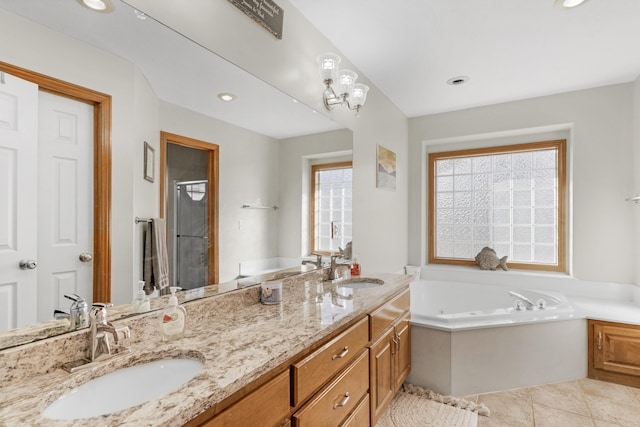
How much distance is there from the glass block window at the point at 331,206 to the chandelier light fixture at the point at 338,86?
1.45 feet

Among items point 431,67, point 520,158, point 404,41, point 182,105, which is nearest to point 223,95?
point 182,105

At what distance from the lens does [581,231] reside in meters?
3.16

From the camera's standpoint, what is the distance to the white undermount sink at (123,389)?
78 centimetres

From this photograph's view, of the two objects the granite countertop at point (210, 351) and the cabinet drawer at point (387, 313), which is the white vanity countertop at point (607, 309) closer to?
the cabinet drawer at point (387, 313)

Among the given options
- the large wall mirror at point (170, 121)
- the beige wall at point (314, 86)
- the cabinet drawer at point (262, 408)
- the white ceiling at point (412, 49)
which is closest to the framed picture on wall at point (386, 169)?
the beige wall at point (314, 86)

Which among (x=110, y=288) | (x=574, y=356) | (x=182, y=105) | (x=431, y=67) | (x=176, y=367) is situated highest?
(x=431, y=67)

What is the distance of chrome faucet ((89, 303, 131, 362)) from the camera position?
963 millimetres

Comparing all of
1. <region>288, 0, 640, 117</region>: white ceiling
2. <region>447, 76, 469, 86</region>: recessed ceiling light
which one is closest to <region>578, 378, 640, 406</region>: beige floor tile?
<region>288, 0, 640, 117</region>: white ceiling

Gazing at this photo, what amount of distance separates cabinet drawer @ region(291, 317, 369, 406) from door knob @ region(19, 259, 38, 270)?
0.78 meters

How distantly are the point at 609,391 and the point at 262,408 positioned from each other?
275cm

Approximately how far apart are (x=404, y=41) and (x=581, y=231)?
2.49 m

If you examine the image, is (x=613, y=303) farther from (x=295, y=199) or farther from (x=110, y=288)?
(x=110, y=288)

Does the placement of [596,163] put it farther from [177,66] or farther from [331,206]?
[177,66]

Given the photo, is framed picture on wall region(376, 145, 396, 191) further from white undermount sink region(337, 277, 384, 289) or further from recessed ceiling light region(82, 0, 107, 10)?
recessed ceiling light region(82, 0, 107, 10)
